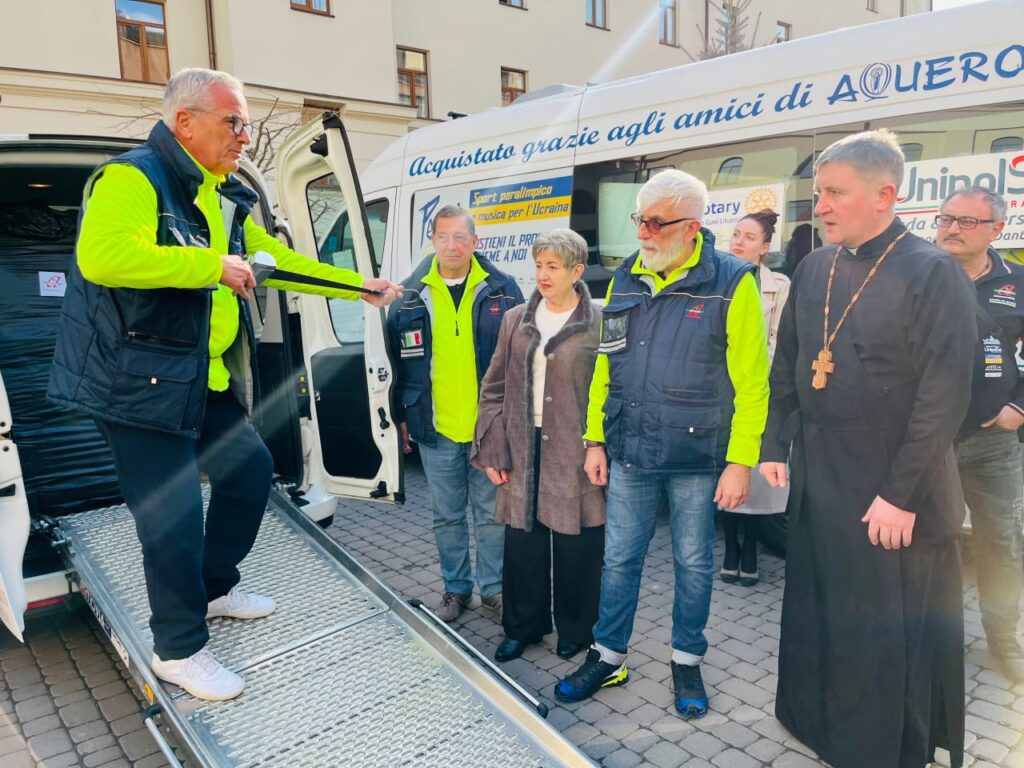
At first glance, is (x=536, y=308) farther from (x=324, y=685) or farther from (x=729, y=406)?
(x=324, y=685)

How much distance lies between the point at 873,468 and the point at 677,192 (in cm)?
108

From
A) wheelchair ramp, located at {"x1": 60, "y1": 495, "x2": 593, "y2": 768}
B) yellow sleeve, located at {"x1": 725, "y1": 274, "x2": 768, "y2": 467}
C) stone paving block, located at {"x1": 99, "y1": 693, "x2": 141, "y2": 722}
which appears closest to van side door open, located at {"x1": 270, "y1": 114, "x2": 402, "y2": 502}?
wheelchair ramp, located at {"x1": 60, "y1": 495, "x2": 593, "y2": 768}

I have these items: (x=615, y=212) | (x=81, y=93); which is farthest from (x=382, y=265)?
(x=81, y=93)

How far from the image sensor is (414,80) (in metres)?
17.9

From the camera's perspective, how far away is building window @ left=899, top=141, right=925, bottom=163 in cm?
379

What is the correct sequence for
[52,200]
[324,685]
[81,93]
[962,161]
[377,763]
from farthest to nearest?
[81,93], [52,200], [962,161], [324,685], [377,763]

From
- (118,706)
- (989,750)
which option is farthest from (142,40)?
(989,750)

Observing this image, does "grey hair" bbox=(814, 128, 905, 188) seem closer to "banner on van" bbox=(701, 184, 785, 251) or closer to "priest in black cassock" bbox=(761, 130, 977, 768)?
"priest in black cassock" bbox=(761, 130, 977, 768)

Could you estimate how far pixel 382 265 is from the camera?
22.5ft

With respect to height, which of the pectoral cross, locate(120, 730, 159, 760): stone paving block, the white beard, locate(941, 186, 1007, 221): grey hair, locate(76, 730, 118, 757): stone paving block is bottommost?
locate(76, 730, 118, 757): stone paving block

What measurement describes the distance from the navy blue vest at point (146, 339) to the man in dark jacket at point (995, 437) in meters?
2.71

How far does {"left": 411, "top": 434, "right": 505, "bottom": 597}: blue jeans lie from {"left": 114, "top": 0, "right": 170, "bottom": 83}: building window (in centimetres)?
1342

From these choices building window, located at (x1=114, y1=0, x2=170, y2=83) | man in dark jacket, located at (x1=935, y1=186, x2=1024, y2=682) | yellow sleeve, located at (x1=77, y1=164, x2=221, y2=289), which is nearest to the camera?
yellow sleeve, located at (x1=77, y1=164, x2=221, y2=289)

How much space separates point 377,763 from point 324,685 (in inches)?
18.2
